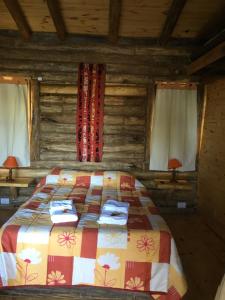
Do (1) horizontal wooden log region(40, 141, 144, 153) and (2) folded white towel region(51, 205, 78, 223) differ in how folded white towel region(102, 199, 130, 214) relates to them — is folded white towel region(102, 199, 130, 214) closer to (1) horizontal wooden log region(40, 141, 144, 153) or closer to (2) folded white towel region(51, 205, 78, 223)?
(2) folded white towel region(51, 205, 78, 223)

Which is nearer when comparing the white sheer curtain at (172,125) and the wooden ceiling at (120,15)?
the wooden ceiling at (120,15)

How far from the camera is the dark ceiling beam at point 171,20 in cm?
316

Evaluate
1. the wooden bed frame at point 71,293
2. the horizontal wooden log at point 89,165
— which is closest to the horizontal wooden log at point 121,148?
the horizontal wooden log at point 89,165

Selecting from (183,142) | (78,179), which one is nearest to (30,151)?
(78,179)

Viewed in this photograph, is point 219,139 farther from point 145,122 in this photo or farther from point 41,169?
point 41,169

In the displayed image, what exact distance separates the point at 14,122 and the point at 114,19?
204cm

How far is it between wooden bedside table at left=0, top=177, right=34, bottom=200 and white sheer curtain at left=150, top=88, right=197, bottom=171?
6.01 feet

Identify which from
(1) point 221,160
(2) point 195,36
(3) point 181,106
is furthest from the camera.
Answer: (3) point 181,106

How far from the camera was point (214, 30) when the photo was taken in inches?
155

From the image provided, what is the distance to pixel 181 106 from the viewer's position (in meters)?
4.53

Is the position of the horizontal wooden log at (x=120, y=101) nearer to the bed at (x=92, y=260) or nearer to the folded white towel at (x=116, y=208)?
the folded white towel at (x=116, y=208)

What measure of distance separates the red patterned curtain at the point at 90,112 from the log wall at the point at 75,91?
0.27ft

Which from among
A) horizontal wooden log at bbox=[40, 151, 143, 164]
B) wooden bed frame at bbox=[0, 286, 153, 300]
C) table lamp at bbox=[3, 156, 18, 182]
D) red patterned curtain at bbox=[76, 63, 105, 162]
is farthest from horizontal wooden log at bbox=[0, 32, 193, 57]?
Answer: wooden bed frame at bbox=[0, 286, 153, 300]

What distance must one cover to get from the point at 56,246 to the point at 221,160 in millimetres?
2500
